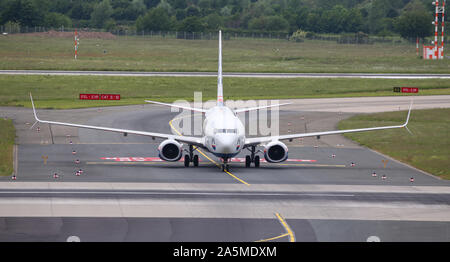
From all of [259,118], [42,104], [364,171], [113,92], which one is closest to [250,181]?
[364,171]

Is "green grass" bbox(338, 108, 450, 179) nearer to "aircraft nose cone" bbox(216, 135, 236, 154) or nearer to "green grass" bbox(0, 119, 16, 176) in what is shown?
"aircraft nose cone" bbox(216, 135, 236, 154)

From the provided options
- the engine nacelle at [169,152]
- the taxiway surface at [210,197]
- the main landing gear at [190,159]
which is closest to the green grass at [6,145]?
the taxiway surface at [210,197]

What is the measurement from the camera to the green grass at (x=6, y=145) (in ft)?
155

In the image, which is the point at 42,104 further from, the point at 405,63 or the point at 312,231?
the point at 405,63

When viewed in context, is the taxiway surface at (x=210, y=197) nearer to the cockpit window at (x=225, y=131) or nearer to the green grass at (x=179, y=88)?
the cockpit window at (x=225, y=131)

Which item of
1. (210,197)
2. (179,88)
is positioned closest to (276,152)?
(210,197)

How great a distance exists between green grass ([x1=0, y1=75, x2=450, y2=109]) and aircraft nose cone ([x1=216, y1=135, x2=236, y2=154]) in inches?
1983

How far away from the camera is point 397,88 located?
4284 inches

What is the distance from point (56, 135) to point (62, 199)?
28.7 metres

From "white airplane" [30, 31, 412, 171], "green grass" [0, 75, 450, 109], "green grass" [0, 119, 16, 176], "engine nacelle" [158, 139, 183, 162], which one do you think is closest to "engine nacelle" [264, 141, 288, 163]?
"white airplane" [30, 31, 412, 171]

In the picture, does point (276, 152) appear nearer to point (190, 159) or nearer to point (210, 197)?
point (190, 159)

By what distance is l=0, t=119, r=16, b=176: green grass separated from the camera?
155ft

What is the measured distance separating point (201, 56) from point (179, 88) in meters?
56.9

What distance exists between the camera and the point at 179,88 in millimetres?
109000
